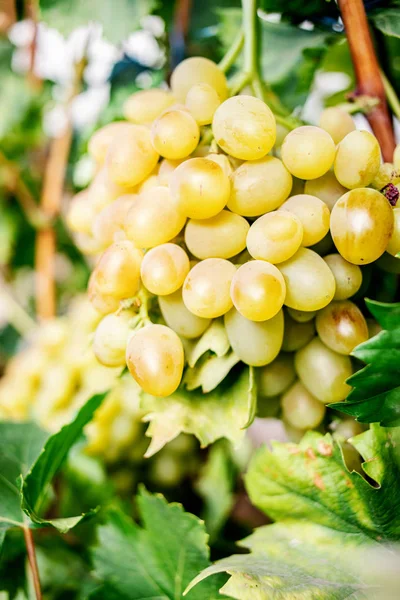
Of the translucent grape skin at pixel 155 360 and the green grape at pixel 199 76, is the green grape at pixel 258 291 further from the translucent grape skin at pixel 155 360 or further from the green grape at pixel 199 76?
the green grape at pixel 199 76

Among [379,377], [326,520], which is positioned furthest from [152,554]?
[379,377]

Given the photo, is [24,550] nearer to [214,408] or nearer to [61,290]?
[214,408]

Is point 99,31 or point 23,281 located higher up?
point 99,31

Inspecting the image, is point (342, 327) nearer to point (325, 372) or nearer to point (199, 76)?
point (325, 372)

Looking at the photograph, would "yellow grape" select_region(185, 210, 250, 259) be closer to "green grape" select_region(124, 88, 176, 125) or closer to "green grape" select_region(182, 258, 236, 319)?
"green grape" select_region(182, 258, 236, 319)

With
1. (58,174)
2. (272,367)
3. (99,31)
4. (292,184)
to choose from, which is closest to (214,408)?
(272,367)

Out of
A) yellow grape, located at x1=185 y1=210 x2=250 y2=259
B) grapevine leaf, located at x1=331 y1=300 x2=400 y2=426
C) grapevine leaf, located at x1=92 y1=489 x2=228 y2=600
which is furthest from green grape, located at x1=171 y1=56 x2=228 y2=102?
grapevine leaf, located at x1=92 y1=489 x2=228 y2=600
